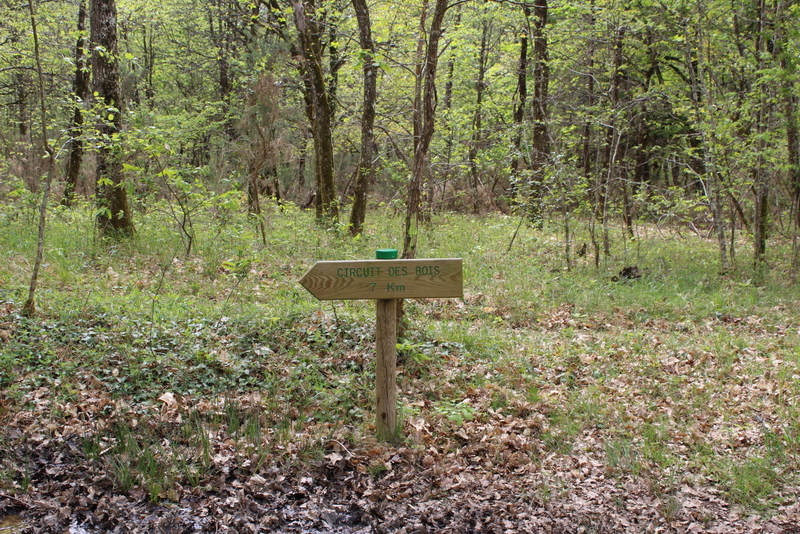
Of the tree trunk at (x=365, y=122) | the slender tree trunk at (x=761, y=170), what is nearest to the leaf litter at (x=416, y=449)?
the slender tree trunk at (x=761, y=170)

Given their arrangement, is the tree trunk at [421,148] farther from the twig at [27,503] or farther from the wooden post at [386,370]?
the twig at [27,503]

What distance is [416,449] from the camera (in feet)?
13.7

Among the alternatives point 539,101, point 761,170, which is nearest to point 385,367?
point 761,170

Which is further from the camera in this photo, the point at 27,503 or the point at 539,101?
the point at 539,101

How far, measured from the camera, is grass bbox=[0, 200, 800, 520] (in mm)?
4043

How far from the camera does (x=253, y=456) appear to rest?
12.9 feet

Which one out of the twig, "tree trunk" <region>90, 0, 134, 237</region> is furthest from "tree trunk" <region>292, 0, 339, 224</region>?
the twig

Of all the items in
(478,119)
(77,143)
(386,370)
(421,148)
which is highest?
(478,119)

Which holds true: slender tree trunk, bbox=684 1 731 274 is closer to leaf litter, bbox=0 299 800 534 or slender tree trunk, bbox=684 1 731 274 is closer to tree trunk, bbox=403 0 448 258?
leaf litter, bbox=0 299 800 534

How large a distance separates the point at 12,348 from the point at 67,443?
161 cm

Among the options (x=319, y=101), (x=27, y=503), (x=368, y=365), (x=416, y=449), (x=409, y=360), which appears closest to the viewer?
(x=27, y=503)

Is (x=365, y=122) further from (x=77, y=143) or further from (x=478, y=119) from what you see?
(x=478, y=119)

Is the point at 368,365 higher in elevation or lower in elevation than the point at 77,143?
lower

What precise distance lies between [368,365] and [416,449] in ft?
4.85
